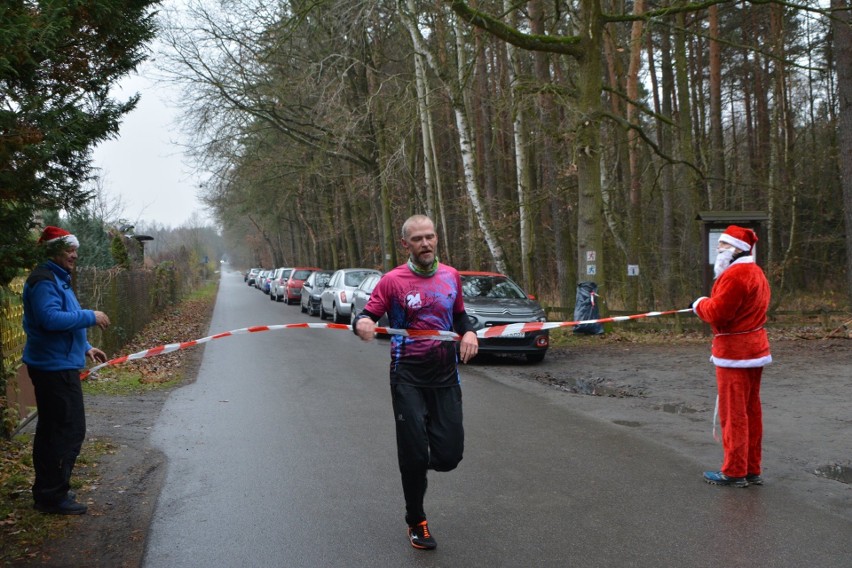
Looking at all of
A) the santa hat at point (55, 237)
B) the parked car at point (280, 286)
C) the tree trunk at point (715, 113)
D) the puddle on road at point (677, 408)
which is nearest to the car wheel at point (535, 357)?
the puddle on road at point (677, 408)

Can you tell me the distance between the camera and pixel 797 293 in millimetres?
29062

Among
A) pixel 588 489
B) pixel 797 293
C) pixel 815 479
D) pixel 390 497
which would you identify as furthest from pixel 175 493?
pixel 797 293

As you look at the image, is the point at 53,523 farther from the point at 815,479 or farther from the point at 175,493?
the point at 815,479

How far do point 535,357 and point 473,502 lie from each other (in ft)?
28.8

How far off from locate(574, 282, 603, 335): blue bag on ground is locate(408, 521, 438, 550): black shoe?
1199 cm

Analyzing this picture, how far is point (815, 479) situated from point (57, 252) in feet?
18.5

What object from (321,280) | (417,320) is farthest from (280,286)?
(417,320)

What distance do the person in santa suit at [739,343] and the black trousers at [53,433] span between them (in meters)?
4.41

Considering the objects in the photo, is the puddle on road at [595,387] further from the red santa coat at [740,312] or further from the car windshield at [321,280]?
the car windshield at [321,280]

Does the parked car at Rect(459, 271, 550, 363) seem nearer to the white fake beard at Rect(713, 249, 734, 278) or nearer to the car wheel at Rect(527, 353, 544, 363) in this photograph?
the car wheel at Rect(527, 353, 544, 363)

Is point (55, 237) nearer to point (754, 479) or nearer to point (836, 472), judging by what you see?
point (754, 479)

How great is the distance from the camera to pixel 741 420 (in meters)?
5.91

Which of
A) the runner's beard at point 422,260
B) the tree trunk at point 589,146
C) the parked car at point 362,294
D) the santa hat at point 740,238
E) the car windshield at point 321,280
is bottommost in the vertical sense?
the parked car at point 362,294

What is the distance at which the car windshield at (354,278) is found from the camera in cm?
2403
